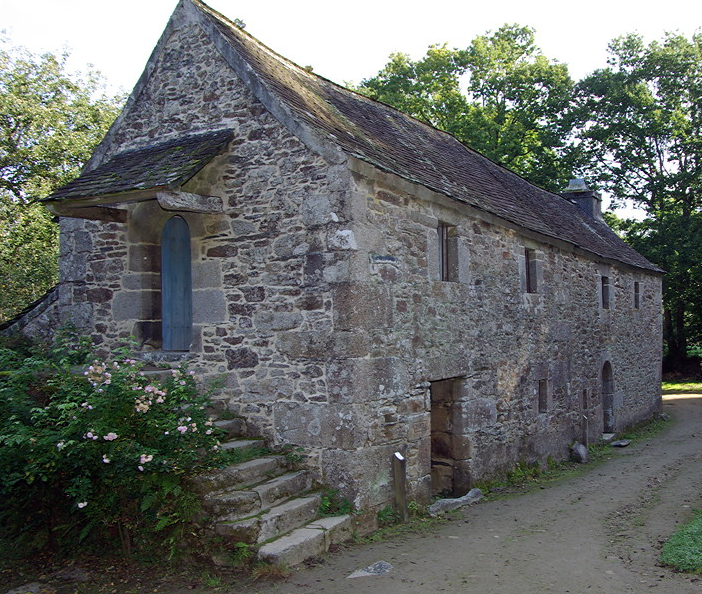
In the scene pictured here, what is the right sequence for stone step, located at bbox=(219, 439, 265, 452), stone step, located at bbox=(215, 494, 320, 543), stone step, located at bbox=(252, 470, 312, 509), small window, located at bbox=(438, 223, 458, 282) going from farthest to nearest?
small window, located at bbox=(438, 223, 458, 282) → stone step, located at bbox=(219, 439, 265, 452) → stone step, located at bbox=(252, 470, 312, 509) → stone step, located at bbox=(215, 494, 320, 543)

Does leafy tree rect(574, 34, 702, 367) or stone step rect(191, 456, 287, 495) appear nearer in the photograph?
stone step rect(191, 456, 287, 495)

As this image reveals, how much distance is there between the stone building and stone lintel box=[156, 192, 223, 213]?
0.10ft

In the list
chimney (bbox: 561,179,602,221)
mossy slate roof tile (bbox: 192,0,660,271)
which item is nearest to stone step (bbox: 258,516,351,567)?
mossy slate roof tile (bbox: 192,0,660,271)

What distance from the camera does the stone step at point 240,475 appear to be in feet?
20.1

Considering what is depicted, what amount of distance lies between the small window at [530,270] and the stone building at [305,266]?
607 mm

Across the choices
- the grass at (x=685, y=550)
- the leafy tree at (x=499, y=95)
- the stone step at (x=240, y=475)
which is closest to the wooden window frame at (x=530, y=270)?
the grass at (x=685, y=550)

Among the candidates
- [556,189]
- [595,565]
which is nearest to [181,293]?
[595,565]

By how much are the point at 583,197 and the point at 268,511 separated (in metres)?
18.6

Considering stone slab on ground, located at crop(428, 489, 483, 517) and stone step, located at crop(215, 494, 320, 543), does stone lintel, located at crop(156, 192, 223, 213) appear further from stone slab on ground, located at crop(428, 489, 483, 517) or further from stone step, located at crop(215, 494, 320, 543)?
stone slab on ground, located at crop(428, 489, 483, 517)

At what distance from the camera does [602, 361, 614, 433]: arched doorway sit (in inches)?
638

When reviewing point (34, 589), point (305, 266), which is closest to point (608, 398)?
point (305, 266)

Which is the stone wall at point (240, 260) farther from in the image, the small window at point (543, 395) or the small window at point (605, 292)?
the small window at point (605, 292)

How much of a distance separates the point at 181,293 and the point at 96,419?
2893mm

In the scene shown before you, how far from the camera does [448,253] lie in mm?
9242
